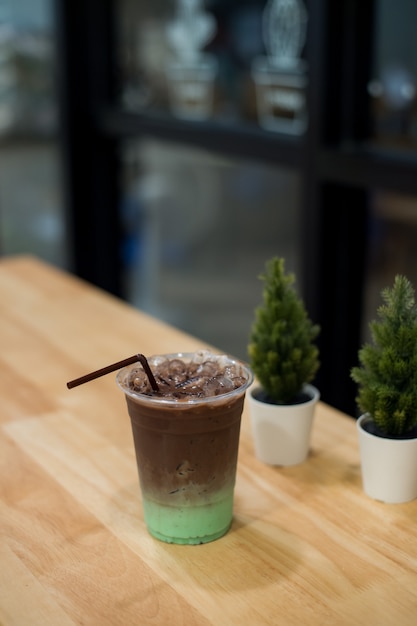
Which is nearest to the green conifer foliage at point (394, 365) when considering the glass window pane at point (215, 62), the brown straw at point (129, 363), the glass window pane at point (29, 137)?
the brown straw at point (129, 363)

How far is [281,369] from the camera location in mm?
1101

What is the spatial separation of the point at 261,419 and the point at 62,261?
2.55 meters

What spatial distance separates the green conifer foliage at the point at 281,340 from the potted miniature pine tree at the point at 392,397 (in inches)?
3.9

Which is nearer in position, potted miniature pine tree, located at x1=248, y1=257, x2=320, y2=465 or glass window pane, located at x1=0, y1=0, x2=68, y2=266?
potted miniature pine tree, located at x1=248, y1=257, x2=320, y2=465

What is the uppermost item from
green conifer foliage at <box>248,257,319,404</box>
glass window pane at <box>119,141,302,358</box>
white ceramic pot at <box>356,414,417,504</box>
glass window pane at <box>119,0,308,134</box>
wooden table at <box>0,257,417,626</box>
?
glass window pane at <box>119,0,308,134</box>

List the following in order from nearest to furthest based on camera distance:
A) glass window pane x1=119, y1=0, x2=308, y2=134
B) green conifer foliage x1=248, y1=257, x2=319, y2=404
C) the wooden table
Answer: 1. the wooden table
2. green conifer foliage x1=248, y1=257, x2=319, y2=404
3. glass window pane x1=119, y1=0, x2=308, y2=134

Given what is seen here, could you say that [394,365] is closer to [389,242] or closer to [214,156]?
[389,242]

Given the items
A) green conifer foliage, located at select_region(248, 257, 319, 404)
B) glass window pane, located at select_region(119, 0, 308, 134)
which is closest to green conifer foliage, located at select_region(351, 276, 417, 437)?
green conifer foliage, located at select_region(248, 257, 319, 404)

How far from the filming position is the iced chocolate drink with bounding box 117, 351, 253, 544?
2.96 feet

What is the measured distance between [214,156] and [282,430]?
67.4 inches

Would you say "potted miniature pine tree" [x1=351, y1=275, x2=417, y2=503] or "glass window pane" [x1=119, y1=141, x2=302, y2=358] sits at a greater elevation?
"potted miniature pine tree" [x1=351, y1=275, x2=417, y2=503]

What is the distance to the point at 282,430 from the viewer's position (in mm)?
1104

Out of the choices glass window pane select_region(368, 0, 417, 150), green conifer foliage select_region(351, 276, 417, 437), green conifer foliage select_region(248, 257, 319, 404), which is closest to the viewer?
green conifer foliage select_region(351, 276, 417, 437)

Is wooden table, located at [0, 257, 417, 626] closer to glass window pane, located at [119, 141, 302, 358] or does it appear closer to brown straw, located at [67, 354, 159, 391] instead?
brown straw, located at [67, 354, 159, 391]
